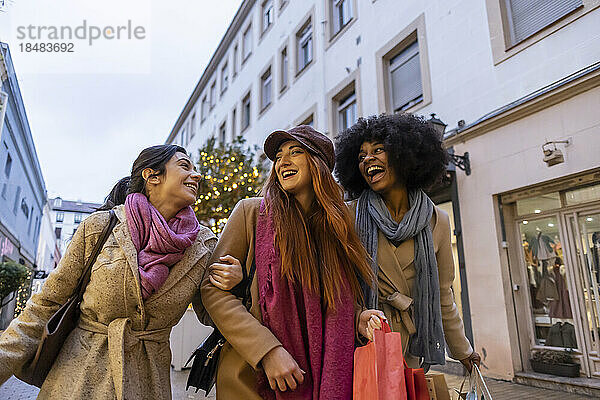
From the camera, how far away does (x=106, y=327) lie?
174 cm

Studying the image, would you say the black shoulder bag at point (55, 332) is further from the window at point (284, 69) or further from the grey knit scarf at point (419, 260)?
the window at point (284, 69)

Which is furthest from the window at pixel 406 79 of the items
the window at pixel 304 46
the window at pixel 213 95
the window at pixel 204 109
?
the window at pixel 204 109

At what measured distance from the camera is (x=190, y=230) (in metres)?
2.01

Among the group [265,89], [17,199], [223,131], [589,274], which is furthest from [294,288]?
[17,199]

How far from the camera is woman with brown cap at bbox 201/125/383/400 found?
63.4 inches

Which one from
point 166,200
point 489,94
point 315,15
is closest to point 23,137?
point 315,15

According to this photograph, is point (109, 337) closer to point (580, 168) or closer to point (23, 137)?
point (580, 168)

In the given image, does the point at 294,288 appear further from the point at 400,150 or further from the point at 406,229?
the point at 400,150

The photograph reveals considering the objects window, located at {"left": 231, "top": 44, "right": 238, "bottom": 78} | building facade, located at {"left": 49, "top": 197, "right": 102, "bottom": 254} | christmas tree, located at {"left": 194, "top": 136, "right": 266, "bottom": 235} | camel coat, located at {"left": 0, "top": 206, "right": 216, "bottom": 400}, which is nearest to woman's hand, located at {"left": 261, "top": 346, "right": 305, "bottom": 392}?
camel coat, located at {"left": 0, "top": 206, "right": 216, "bottom": 400}

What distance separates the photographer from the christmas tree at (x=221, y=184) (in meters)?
8.51

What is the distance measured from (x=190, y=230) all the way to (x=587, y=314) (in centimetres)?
591

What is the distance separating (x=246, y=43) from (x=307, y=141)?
1823cm

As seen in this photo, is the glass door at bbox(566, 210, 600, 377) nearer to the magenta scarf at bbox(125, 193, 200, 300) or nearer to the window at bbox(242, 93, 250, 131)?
the magenta scarf at bbox(125, 193, 200, 300)

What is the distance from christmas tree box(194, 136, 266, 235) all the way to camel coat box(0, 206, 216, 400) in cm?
650
